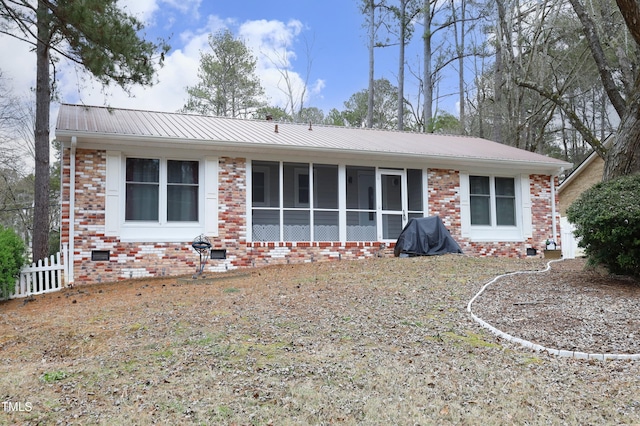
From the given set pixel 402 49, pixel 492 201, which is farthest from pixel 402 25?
pixel 492 201

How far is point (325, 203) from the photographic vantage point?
12.7m

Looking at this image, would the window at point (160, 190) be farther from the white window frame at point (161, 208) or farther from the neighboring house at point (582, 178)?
the neighboring house at point (582, 178)

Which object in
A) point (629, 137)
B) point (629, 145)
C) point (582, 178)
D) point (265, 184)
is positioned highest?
point (582, 178)

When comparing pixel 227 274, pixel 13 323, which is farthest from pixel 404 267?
pixel 13 323

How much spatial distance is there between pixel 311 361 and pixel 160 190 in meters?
7.67

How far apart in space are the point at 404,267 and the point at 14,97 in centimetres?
2031

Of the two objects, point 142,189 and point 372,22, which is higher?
point 372,22

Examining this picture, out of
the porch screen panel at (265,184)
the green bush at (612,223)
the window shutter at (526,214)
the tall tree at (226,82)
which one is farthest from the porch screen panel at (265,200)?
the tall tree at (226,82)

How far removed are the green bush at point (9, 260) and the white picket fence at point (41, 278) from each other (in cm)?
16

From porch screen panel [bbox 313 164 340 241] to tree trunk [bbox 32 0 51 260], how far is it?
6.37 meters

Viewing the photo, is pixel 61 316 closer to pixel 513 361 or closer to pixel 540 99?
pixel 513 361

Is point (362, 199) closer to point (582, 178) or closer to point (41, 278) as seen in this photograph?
point (41, 278)

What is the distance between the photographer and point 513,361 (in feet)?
14.8

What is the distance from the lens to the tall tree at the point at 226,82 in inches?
1005
